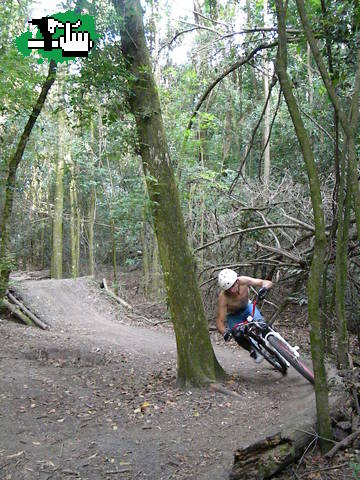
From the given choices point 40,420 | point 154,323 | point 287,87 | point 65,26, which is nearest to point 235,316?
point 40,420

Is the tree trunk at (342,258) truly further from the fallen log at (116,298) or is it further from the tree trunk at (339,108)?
the fallen log at (116,298)

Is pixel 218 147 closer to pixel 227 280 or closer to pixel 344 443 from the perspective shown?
pixel 227 280

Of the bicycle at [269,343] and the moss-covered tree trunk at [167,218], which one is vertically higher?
the moss-covered tree trunk at [167,218]

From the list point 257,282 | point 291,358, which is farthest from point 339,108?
point 291,358

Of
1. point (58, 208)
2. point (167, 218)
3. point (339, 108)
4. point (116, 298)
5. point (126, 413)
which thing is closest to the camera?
point (339, 108)

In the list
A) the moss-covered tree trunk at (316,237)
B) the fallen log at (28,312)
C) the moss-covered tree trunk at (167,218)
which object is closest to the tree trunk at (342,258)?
the moss-covered tree trunk at (316,237)

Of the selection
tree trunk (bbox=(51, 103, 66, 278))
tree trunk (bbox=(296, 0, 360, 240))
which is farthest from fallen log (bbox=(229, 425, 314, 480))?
tree trunk (bbox=(51, 103, 66, 278))

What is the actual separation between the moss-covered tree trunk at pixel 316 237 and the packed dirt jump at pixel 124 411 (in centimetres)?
66

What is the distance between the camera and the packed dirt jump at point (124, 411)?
4.39 metres

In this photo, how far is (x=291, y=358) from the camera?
20.6 feet

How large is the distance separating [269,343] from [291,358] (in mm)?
370

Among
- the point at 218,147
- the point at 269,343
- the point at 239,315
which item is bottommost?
the point at 269,343

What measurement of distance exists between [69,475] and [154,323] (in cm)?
1009

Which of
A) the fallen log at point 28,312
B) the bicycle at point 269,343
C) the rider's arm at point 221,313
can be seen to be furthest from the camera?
the fallen log at point 28,312
